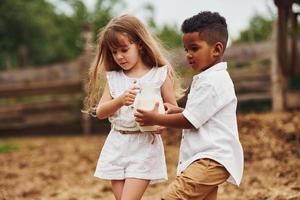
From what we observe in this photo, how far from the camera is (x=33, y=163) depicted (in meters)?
7.51

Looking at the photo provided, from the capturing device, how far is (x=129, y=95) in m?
2.86

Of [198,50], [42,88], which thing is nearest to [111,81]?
[198,50]

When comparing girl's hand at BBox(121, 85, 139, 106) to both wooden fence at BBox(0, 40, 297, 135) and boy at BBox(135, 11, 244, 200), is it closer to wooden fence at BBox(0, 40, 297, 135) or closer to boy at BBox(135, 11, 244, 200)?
boy at BBox(135, 11, 244, 200)

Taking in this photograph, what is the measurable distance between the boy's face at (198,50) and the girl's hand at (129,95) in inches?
13.4

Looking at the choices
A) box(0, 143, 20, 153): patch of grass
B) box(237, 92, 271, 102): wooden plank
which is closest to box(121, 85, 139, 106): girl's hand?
box(0, 143, 20, 153): patch of grass

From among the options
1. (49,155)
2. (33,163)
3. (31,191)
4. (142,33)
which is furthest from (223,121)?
(49,155)

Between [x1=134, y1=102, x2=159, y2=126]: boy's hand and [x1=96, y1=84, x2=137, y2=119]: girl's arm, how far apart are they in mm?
176

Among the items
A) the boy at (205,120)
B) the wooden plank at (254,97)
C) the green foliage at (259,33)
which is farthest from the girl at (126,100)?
the green foliage at (259,33)

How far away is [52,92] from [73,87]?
41cm

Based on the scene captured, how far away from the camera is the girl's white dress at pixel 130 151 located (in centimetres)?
299

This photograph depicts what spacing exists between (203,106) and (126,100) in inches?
17.5

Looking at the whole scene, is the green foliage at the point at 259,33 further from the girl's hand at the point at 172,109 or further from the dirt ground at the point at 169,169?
the girl's hand at the point at 172,109

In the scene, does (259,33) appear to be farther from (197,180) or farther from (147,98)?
(197,180)

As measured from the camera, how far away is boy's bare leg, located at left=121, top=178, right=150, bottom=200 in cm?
296
